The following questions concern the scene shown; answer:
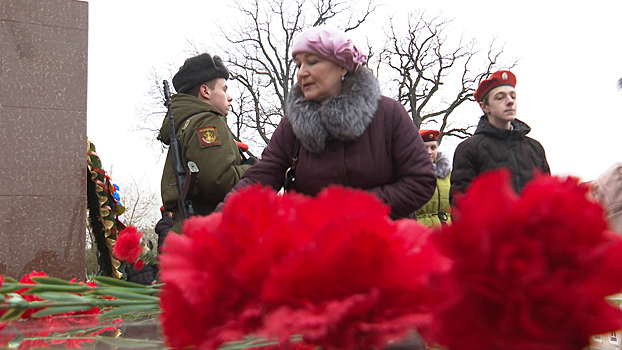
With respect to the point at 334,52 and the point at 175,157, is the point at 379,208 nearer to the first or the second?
the point at 334,52

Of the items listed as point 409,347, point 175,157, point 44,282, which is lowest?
point 409,347

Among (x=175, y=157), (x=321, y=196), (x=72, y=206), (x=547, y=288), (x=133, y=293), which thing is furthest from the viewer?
(x=72, y=206)

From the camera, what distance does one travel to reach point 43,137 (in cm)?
484

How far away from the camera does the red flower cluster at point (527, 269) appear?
32 centimetres

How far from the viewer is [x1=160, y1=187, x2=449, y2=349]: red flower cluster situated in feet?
1.20

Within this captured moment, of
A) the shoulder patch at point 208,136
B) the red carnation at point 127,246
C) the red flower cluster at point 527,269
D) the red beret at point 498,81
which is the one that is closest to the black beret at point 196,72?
the shoulder patch at point 208,136

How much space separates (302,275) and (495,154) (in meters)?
3.65

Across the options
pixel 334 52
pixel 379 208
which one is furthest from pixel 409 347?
pixel 334 52

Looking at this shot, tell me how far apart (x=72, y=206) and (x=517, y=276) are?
5.05m

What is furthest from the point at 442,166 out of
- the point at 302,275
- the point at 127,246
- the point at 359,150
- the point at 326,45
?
the point at 302,275

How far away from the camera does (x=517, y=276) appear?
0.32 m

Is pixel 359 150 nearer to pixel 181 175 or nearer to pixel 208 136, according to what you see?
pixel 208 136

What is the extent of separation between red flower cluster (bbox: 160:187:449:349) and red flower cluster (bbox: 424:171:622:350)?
36mm

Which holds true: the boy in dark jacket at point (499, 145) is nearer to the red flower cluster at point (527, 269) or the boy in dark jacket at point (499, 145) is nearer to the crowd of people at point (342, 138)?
the crowd of people at point (342, 138)
